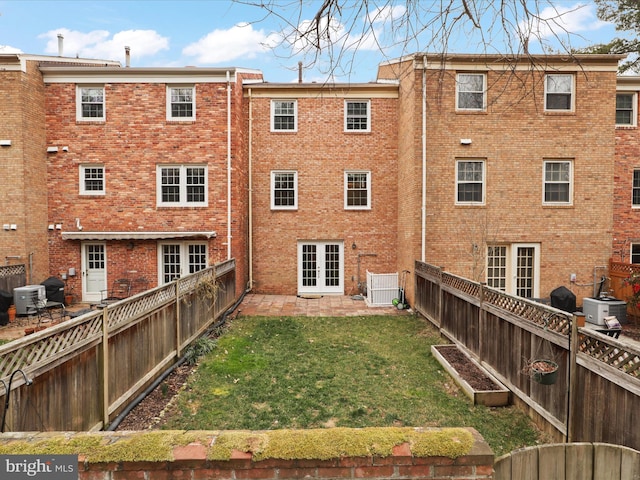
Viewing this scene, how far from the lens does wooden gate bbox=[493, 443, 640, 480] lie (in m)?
2.46

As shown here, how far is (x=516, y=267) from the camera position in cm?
Result: 1370

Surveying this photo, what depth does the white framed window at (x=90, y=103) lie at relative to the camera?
14.1 metres

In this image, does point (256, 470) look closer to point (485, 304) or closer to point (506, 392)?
point (506, 392)

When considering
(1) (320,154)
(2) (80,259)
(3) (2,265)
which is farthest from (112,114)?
(1) (320,154)

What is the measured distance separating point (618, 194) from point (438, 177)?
26.0 feet

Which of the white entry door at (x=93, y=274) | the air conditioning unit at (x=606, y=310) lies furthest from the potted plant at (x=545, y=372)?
the white entry door at (x=93, y=274)

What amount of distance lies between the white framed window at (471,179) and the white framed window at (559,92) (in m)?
3.13

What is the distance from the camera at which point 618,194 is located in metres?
15.2

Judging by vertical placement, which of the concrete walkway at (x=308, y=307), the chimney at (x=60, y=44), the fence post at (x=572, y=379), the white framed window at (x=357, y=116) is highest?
the chimney at (x=60, y=44)

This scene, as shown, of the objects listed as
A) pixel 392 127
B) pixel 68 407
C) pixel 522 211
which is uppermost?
pixel 392 127

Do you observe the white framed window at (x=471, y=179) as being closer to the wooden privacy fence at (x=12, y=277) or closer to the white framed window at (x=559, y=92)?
the white framed window at (x=559, y=92)

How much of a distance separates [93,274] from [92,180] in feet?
11.6

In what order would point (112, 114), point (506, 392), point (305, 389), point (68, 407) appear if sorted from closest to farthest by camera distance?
point (68, 407) → point (506, 392) → point (305, 389) → point (112, 114)

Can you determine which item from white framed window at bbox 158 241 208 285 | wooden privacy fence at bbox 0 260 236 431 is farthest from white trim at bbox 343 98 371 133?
wooden privacy fence at bbox 0 260 236 431
